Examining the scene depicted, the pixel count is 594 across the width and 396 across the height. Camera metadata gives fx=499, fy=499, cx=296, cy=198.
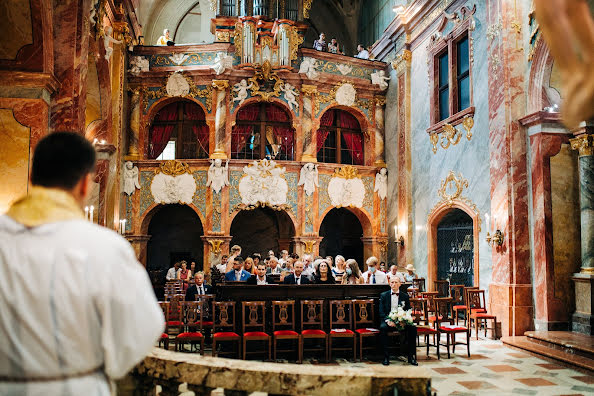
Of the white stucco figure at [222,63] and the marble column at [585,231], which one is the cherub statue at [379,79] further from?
the marble column at [585,231]

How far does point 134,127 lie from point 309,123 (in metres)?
5.46

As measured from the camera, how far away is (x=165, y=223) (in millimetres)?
18812

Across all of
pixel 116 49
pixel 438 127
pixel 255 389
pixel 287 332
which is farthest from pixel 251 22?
pixel 255 389

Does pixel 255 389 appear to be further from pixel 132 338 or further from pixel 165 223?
pixel 165 223

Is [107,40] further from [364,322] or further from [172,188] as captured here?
[364,322]

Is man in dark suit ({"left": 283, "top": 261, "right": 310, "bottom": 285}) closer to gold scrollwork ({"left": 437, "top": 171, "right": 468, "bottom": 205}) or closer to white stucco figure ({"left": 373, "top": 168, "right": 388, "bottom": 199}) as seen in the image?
gold scrollwork ({"left": 437, "top": 171, "right": 468, "bottom": 205})

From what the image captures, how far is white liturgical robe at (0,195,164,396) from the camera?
145 cm

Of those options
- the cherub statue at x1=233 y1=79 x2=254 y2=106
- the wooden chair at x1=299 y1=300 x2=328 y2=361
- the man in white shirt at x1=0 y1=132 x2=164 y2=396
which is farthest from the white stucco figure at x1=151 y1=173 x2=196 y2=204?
the man in white shirt at x1=0 y1=132 x2=164 y2=396

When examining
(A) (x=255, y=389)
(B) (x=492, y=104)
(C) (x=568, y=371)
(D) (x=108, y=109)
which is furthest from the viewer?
(D) (x=108, y=109)

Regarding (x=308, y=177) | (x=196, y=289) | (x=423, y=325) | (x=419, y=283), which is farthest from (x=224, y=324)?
(x=308, y=177)

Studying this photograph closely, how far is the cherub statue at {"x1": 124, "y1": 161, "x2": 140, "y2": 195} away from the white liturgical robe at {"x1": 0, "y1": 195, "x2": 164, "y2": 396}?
1430cm

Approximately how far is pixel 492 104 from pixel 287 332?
6.88 m

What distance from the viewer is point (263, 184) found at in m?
15.4

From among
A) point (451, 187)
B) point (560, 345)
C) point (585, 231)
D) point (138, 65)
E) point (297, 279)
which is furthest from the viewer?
point (138, 65)
